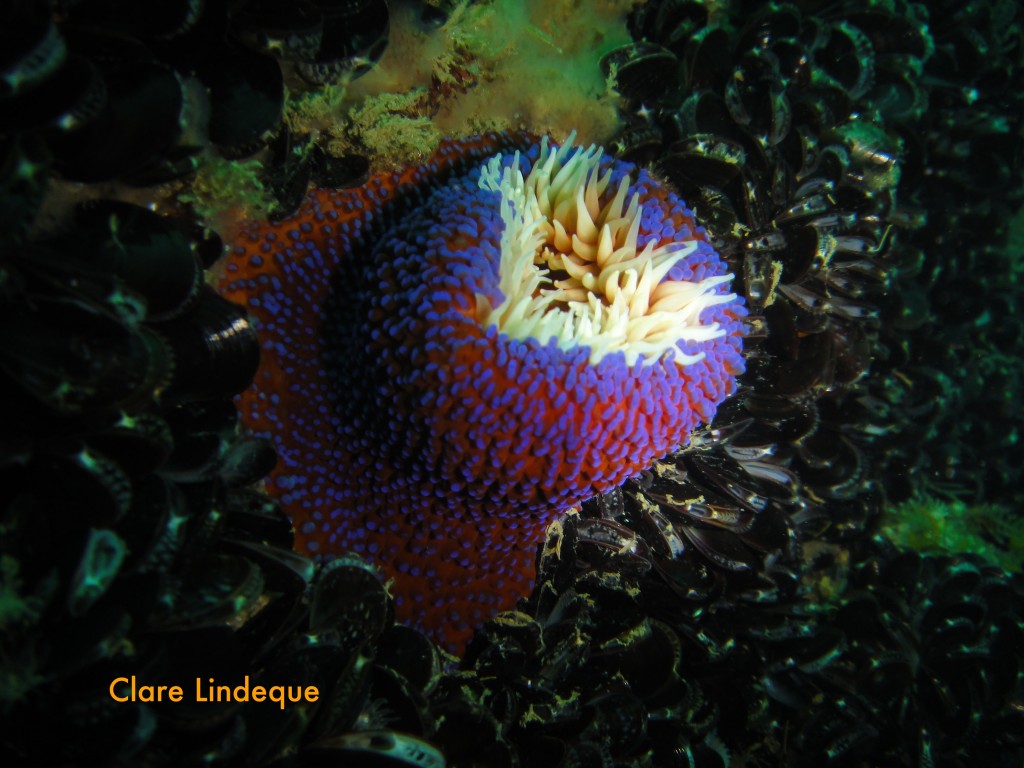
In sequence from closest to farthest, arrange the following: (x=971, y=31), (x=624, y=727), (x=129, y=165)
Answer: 1. (x=129, y=165)
2. (x=624, y=727)
3. (x=971, y=31)

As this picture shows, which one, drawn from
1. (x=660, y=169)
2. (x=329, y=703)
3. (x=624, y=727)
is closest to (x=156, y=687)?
(x=329, y=703)

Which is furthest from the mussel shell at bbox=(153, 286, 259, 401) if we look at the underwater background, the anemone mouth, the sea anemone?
the anemone mouth

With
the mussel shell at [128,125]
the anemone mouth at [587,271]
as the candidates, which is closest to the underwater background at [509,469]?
the mussel shell at [128,125]

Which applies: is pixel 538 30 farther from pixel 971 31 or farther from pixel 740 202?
pixel 971 31

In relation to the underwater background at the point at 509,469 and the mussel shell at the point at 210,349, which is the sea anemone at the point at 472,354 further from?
the mussel shell at the point at 210,349

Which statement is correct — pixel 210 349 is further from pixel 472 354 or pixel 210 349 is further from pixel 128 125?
pixel 472 354

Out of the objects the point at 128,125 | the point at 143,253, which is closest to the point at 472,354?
the point at 143,253
